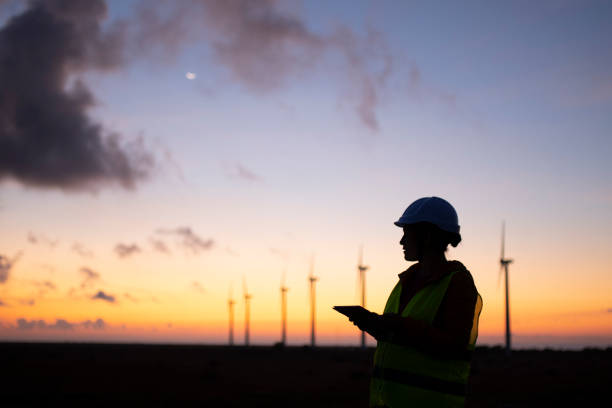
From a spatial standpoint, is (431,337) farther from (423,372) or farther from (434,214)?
(434,214)

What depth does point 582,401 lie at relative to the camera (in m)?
24.7

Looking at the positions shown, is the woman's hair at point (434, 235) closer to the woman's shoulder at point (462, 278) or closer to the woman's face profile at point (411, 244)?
the woman's face profile at point (411, 244)

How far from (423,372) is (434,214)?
1.12m

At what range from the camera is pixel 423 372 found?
4125 mm

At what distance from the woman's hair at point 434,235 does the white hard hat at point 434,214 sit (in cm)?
6

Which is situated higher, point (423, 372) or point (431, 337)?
point (431, 337)

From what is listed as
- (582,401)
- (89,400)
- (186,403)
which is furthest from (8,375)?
(582,401)

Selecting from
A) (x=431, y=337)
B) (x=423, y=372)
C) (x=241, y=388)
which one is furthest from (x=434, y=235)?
(x=241, y=388)

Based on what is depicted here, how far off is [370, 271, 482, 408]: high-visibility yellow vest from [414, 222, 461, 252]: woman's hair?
15.2 inches

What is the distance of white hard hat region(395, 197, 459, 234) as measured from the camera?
451 cm

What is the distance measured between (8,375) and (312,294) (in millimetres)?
55431

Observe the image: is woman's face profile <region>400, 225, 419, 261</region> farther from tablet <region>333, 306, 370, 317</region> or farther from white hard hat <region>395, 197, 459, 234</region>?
tablet <region>333, 306, 370, 317</region>

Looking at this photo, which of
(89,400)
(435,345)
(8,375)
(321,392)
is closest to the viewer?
(435,345)

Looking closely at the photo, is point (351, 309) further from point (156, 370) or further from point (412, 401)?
point (156, 370)
